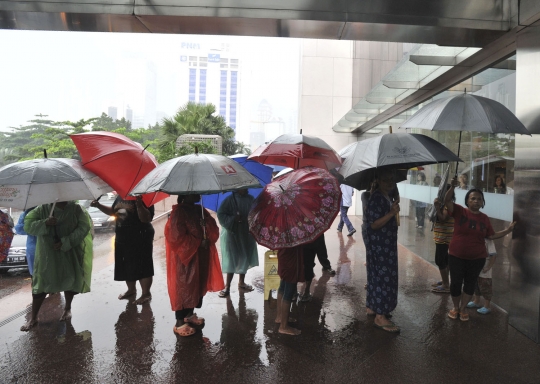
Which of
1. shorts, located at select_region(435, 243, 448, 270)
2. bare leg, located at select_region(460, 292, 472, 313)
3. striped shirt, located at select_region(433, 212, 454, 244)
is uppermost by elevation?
striped shirt, located at select_region(433, 212, 454, 244)

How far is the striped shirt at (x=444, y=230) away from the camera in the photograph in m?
5.54

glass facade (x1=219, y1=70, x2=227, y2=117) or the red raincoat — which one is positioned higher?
glass facade (x1=219, y1=70, x2=227, y2=117)

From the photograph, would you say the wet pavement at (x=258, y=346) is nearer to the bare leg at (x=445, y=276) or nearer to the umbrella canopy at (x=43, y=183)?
the bare leg at (x=445, y=276)

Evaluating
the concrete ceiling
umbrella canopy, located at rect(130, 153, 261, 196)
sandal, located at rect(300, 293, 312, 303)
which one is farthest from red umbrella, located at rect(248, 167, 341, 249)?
the concrete ceiling

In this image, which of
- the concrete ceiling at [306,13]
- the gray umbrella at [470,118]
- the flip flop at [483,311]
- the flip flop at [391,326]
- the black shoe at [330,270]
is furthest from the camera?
the black shoe at [330,270]

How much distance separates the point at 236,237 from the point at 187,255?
5.30ft

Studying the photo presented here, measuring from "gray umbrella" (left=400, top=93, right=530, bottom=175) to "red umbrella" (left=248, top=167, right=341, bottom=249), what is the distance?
932 mm

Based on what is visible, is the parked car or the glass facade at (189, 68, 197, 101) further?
the glass facade at (189, 68, 197, 101)

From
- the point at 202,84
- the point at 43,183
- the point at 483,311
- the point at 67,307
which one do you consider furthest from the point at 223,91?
the point at 43,183

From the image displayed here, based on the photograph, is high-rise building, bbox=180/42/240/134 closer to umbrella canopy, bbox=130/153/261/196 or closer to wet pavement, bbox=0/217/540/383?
wet pavement, bbox=0/217/540/383

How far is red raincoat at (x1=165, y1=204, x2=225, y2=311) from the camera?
399 cm

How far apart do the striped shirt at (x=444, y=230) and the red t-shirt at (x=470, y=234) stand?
1.04 metres

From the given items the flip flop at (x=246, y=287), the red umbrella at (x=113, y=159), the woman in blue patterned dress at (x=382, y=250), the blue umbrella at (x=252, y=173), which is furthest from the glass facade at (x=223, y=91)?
the woman in blue patterned dress at (x=382, y=250)

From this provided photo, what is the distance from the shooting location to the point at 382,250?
13.9 ft
